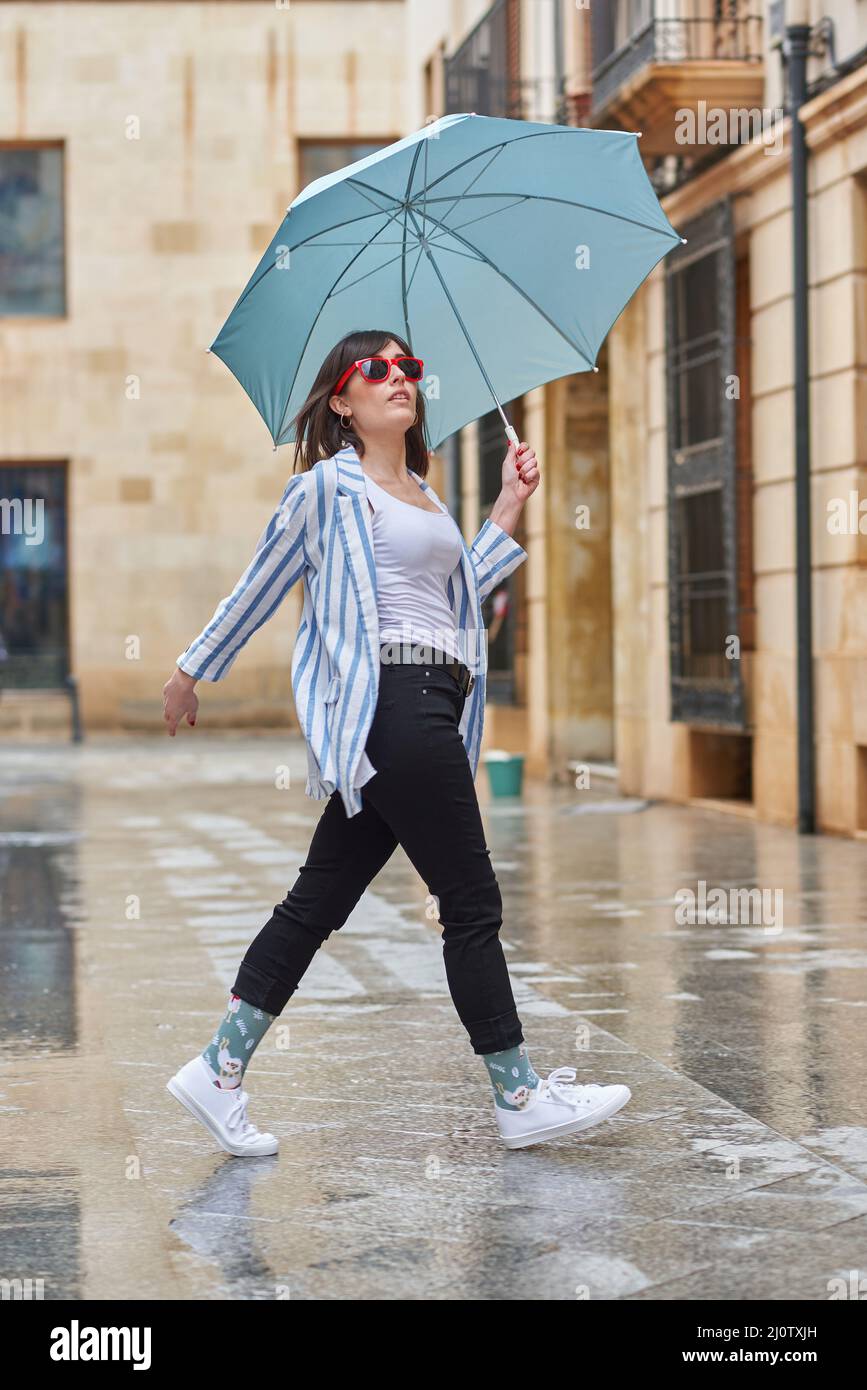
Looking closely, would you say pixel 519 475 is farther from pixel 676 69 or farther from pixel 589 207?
pixel 676 69

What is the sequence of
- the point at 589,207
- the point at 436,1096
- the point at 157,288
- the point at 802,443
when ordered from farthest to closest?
the point at 157,288 → the point at 802,443 → the point at 589,207 → the point at 436,1096

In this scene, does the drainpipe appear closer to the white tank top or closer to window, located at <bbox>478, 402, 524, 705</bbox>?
window, located at <bbox>478, 402, 524, 705</bbox>

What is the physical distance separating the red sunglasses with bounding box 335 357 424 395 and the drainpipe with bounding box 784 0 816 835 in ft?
26.8

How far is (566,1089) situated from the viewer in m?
4.94

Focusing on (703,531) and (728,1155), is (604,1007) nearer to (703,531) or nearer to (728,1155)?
(728,1155)

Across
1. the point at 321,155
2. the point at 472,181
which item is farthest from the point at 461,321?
the point at 321,155

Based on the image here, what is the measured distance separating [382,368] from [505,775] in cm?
1162

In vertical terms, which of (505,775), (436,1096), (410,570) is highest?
(410,570)

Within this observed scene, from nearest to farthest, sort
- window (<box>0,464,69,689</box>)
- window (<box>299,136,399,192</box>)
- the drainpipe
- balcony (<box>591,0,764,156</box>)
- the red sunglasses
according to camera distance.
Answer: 1. the red sunglasses
2. the drainpipe
3. balcony (<box>591,0,764,156</box>)
4. window (<box>0,464,69,689</box>)
5. window (<box>299,136,399,192</box>)

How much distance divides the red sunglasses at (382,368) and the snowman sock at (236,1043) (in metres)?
1.50

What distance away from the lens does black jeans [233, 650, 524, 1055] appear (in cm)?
475

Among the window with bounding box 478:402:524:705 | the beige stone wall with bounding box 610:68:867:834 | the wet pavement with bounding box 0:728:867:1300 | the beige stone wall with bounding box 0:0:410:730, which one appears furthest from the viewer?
the beige stone wall with bounding box 0:0:410:730

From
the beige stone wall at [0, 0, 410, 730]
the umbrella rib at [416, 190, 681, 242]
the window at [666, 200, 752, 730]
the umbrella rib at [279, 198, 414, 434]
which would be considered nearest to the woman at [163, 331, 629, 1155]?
the umbrella rib at [279, 198, 414, 434]

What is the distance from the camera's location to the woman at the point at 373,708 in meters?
4.76
